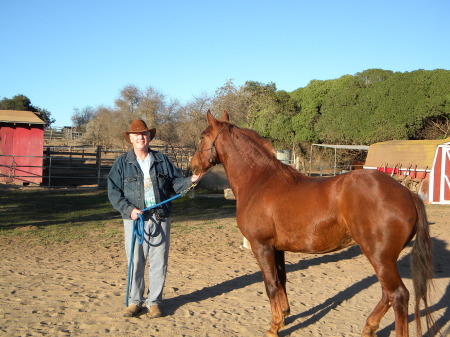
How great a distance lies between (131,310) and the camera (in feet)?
13.9

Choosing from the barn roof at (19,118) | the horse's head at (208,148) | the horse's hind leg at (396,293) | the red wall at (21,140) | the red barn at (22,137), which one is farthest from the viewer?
the red wall at (21,140)

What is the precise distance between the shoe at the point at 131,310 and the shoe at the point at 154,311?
142 mm

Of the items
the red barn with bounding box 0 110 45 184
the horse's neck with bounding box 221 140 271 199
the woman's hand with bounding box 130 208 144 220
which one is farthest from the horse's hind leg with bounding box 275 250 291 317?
the red barn with bounding box 0 110 45 184

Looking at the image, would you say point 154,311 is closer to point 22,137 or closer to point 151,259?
point 151,259

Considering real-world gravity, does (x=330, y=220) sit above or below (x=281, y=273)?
above

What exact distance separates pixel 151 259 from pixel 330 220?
1904mm

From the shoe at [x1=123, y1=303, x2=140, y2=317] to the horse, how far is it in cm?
138

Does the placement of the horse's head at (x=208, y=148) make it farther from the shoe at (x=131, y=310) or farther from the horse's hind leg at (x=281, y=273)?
the shoe at (x=131, y=310)

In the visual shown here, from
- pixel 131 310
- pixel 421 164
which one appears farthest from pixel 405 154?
pixel 131 310

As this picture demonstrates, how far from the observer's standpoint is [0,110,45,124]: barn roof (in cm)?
1994

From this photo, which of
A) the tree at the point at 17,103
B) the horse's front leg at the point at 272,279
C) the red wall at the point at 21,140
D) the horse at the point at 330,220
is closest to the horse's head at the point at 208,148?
the horse at the point at 330,220

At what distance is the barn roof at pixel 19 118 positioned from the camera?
19.9 m

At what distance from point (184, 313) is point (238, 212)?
128 cm

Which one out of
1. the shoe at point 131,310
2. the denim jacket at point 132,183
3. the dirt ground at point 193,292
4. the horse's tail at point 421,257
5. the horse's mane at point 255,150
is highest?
the horse's mane at point 255,150
